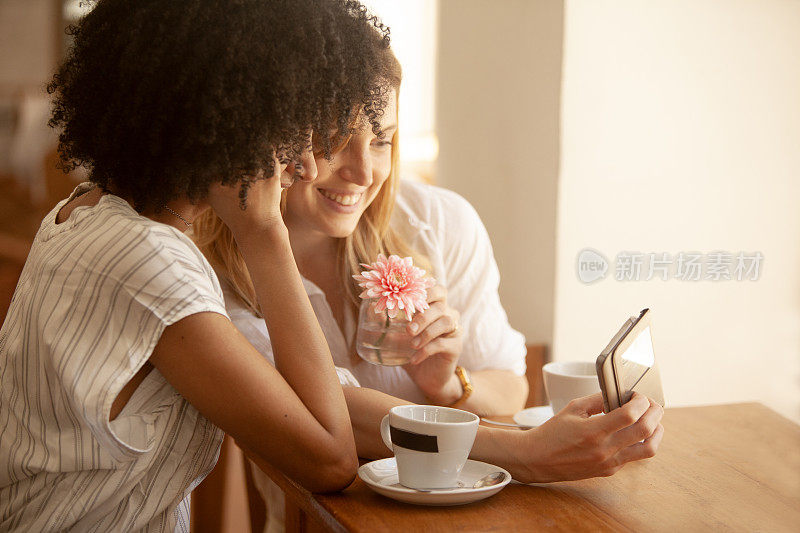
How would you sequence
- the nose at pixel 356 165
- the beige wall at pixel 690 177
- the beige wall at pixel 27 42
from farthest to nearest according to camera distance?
the beige wall at pixel 27 42 < the beige wall at pixel 690 177 < the nose at pixel 356 165

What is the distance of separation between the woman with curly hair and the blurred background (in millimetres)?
1300

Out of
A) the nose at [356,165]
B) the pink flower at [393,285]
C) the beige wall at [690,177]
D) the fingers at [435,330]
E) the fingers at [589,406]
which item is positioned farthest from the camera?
the beige wall at [690,177]

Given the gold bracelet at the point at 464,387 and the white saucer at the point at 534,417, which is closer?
the white saucer at the point at 534,417

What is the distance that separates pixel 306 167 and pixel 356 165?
335mm

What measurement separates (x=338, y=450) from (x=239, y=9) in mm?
512

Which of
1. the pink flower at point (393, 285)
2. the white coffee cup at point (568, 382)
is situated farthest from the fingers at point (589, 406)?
the pink flower at point (393, 285)

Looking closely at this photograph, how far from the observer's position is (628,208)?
2.21 m

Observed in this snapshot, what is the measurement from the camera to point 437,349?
1233 millimetres

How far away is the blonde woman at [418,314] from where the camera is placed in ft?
3.00

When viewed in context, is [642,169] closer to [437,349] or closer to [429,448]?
[437,349]

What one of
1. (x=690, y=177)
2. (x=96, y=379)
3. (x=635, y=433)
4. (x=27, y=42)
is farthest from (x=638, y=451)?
(x=27, y=42)

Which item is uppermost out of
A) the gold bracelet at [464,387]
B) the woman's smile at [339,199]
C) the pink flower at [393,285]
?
the woman's smile at [339,199]

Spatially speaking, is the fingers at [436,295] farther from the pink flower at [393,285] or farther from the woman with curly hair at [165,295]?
the woman with curly hair at [165,295]

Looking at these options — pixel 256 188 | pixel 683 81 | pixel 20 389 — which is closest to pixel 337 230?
pixel 256 188
